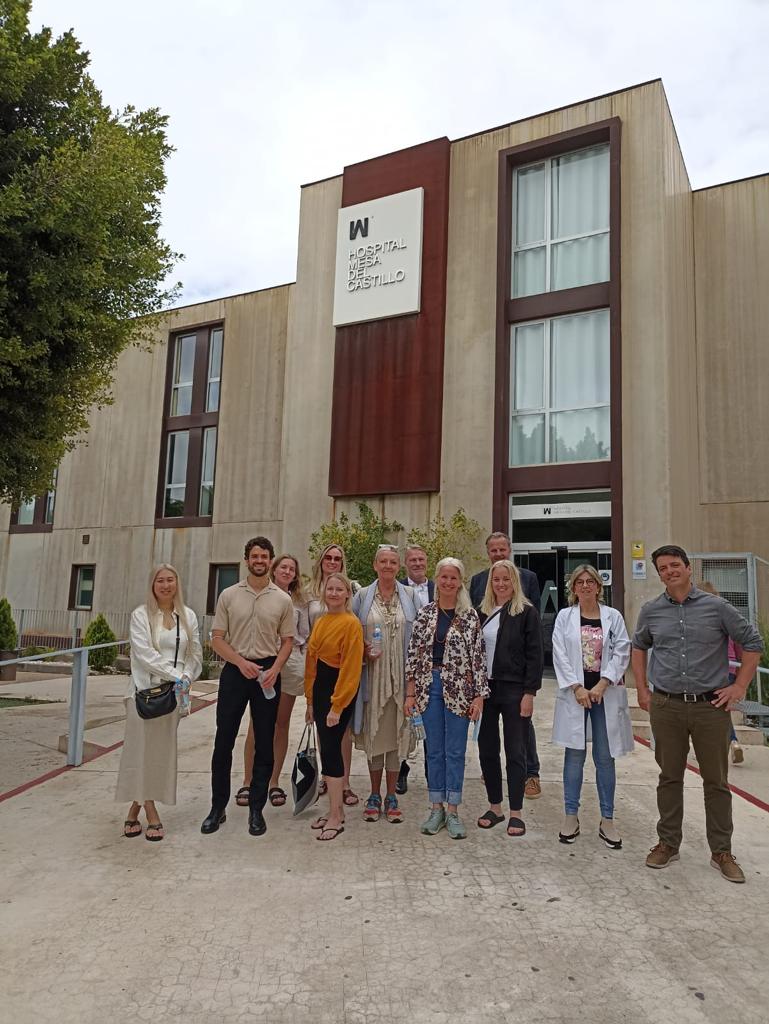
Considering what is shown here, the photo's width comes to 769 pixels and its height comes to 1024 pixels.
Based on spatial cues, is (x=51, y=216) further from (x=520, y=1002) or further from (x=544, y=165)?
(x=544, y=165)

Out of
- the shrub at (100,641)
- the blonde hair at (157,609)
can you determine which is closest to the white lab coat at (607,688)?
the blonde hair at (157,609)

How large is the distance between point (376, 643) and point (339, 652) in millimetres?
346

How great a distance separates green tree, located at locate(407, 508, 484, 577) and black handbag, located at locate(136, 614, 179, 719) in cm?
1008

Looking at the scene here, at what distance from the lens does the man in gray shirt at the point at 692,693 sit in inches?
166

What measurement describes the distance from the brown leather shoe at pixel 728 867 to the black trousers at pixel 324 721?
7.69 ft

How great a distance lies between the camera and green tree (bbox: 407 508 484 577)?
14.7 metres

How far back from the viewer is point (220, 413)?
21359 millimetres

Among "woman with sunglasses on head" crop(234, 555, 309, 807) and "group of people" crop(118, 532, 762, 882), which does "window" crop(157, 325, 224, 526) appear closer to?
"woman with sunglasses on head" crop(234, 555, 309, 807)

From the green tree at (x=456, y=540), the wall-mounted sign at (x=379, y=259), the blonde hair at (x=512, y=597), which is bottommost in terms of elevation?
the blonde hair at (x=512, y=597)

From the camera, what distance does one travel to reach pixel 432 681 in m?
4.81

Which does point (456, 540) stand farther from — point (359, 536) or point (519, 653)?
point (519, 653)

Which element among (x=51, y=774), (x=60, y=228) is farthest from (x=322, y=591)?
(x=60, y=228)

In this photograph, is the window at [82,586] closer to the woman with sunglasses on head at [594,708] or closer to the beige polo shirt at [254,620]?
the beige polo shirt at [254,620]

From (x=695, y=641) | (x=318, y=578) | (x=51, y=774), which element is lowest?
(x=51, y=774)
